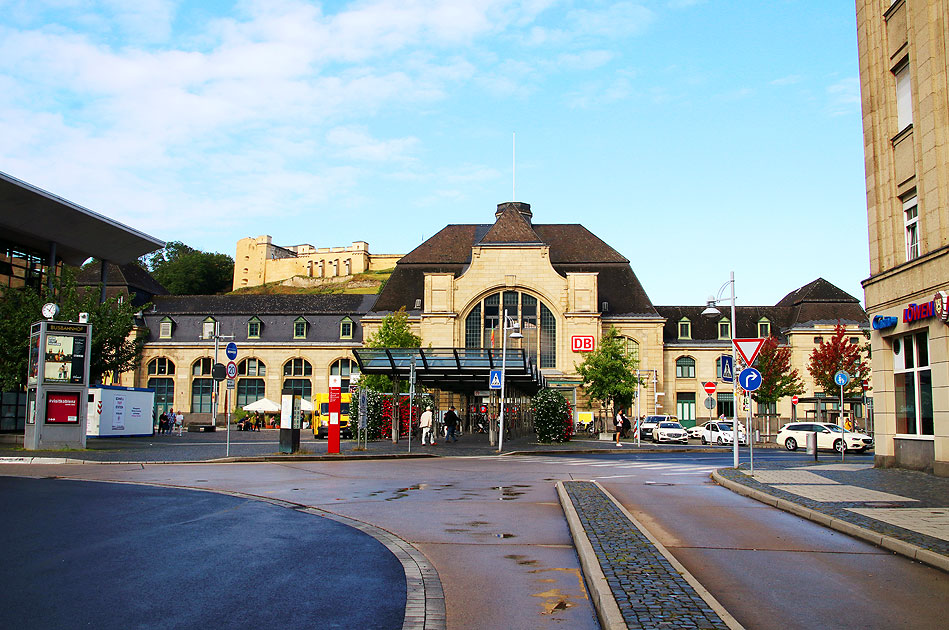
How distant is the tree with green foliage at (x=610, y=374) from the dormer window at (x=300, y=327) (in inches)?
1112

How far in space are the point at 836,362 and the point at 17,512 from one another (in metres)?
59.1

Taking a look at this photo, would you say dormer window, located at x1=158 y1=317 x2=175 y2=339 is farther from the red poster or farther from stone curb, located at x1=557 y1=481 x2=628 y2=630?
stone curb, located at x1=557 y1=481 x2=628 y2=630

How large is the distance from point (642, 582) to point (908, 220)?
17.5 metres

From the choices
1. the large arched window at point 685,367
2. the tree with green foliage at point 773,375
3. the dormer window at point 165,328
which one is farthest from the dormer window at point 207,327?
the tree with green foliage at point 773,375

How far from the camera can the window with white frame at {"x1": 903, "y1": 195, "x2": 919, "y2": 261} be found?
2086 cm

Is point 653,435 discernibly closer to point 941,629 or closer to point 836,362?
point 836,362

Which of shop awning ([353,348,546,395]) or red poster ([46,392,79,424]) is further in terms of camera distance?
shop awning ([353,348,546,395])

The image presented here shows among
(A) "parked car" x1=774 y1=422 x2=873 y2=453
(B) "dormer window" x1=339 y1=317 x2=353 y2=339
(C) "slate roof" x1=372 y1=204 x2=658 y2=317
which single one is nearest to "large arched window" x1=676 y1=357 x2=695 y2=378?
(C) "slate roof" x1=372 y1=204 x2=658 y2=317

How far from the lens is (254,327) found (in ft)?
257

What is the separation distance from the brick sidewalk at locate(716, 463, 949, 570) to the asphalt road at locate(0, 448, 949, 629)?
12.3 inches

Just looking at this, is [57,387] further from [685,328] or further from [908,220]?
[685,328]

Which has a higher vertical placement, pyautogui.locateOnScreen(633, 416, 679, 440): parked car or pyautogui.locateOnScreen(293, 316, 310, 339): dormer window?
pyautogui.locateOnScreen(293, 316, 310, 339): dormer window

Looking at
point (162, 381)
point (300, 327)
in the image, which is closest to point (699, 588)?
point (300, 327)

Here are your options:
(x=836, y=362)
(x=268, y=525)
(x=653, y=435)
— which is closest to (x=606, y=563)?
(x=268, y=525)
